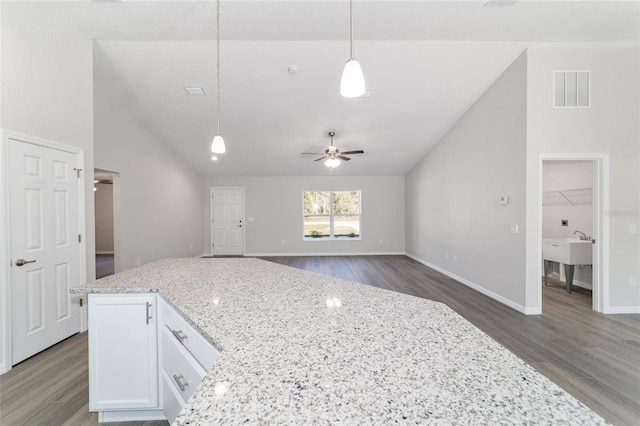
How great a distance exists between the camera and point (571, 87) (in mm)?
3365

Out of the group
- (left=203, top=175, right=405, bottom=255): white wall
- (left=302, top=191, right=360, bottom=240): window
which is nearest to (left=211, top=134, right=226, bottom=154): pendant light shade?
(left=203, top=175, right=405, bottom=255): white wall

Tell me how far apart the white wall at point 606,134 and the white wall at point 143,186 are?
5.93 meters

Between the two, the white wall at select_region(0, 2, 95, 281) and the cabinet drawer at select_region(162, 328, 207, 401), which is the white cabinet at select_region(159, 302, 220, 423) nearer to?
the cabinet drawer at select_region(162, 328, 207, 401)

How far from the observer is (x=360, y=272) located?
19.0 feet

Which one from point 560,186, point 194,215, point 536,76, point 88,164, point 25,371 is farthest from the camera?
point 194,215

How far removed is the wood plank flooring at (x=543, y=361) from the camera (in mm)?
1821

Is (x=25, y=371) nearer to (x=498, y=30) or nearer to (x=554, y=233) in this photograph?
(x=498, y=30)

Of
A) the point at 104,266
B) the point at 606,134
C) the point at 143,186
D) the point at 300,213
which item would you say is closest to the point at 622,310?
the point at 606,134

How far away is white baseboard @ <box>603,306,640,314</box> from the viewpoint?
11.0ft

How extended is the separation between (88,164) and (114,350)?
2.48 m

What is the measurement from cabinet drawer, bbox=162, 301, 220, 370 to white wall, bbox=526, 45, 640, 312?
3782 millimetres

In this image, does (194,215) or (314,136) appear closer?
(314,136)

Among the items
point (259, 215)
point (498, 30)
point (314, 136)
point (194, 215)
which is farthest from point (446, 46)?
point (194, 215)

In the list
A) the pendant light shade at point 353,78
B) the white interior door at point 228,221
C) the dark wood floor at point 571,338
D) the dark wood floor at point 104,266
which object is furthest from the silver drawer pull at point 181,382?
the white interior door at point 228,221
